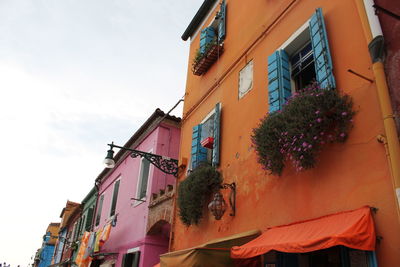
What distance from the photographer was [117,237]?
13.2 m

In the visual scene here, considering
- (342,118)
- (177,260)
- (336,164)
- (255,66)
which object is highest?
(255,66)

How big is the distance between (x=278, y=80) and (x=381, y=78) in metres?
2.03

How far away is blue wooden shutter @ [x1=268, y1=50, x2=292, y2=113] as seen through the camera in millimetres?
5438

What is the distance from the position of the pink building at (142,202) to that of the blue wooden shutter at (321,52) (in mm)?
5736

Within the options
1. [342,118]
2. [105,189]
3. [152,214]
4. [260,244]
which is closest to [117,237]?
[152,214]

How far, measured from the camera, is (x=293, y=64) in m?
5.93

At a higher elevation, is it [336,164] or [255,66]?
[255,66]

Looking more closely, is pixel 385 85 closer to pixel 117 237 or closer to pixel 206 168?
pixel 206 168

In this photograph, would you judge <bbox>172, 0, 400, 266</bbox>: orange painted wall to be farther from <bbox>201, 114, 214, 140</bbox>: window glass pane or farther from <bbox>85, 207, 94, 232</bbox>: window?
<bbox>85, 207, 94, 232</bbox>: window

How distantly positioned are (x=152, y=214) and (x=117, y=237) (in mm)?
3552

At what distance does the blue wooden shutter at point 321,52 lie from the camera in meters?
4.45

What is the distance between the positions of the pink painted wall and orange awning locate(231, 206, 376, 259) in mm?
6554

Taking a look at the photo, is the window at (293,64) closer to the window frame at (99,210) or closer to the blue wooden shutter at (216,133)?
the blue wooden shutter at (216,133)

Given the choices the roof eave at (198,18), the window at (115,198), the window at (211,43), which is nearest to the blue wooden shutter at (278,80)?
the window at (211,43)
